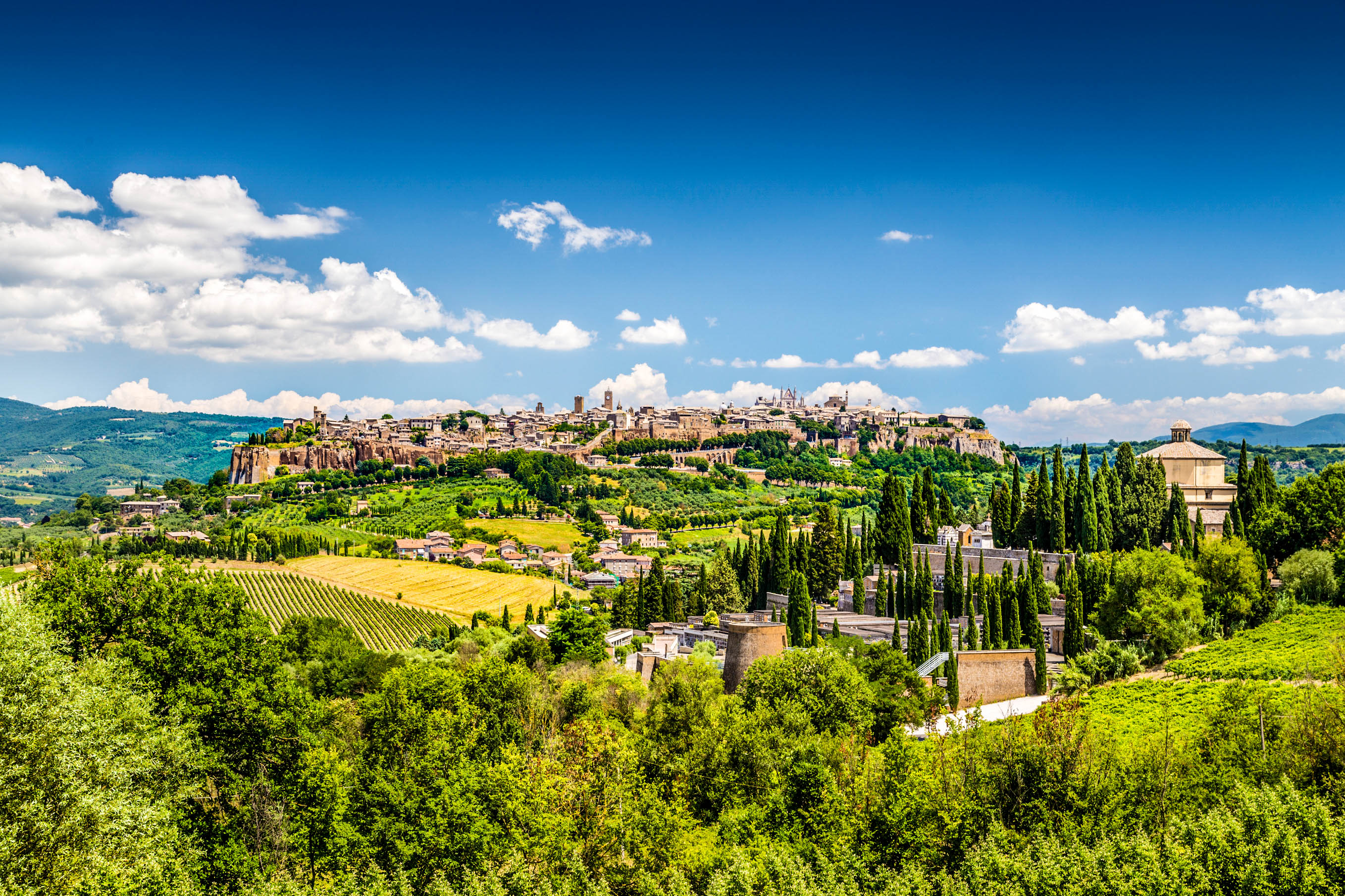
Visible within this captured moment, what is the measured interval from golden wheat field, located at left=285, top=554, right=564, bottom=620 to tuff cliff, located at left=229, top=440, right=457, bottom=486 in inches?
2138

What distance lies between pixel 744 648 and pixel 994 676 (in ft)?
30.3

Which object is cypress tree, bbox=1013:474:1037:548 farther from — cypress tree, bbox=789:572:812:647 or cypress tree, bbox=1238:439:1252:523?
cypress tree, bbox=789:572:812:647

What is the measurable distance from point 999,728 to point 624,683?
13.8 meters

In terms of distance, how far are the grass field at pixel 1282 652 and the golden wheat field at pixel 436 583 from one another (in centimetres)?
4332

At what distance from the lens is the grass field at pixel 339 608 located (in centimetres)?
5691

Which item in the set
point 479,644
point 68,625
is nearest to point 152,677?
point 68,625

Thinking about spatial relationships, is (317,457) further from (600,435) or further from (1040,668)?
(1040,668)

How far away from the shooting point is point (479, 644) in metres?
43.5

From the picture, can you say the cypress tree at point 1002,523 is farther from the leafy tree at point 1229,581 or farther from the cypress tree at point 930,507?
the leafy tree at point 1229,581

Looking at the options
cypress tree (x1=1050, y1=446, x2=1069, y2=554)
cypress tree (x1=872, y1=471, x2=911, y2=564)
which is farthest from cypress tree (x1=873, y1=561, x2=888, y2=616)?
cypress tree (x1=1050, y1=446, x2=1069, y2=554)

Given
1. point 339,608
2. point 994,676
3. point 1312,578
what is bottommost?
point 339,608

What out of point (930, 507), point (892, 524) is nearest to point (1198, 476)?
point (930, 507)

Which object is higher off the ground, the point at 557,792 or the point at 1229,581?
the point at 1229,581

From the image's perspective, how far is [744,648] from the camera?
30922 millimetres
